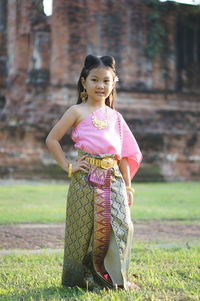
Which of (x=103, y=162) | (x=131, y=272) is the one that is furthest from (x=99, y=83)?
(x=131, y=272)

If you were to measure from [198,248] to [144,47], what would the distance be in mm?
12696

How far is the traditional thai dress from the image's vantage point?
293 cm

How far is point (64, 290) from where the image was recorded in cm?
296

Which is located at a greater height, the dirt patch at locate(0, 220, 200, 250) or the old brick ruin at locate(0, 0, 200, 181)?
the old brick ruin at locate(0, 0, 200, 181)

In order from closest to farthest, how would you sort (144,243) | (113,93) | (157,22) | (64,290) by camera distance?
(64,290)
(113,93)
(144,243)
(157,22)

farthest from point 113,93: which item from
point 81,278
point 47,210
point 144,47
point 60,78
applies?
point 144,47

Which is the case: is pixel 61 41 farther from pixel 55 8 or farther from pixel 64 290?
pixel 64 290

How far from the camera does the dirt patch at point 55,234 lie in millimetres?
4781

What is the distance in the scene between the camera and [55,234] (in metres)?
5.41

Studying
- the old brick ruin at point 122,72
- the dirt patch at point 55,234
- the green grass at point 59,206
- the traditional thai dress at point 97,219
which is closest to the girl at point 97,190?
the traditional thai dress at point 97,219

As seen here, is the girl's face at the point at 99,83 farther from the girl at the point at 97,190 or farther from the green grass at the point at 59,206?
the green grass at the point at 59,206

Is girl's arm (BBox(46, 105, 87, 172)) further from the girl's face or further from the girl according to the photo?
the girl's face

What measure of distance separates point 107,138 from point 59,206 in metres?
5.18

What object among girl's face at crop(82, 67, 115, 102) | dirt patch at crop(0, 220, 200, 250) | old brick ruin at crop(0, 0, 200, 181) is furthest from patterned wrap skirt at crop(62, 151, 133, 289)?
old brick ruin at crop(0, 0, 200, 181)
